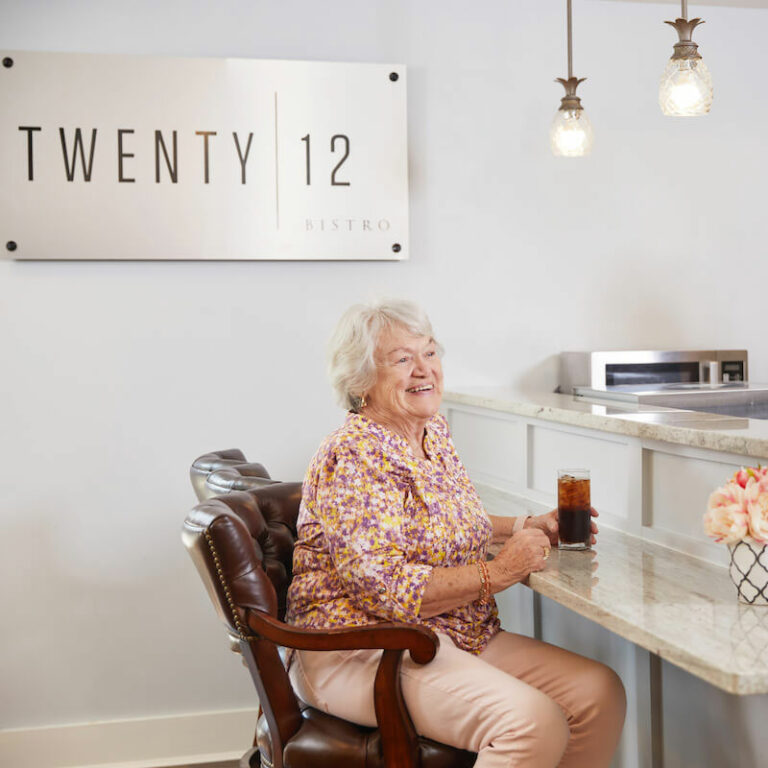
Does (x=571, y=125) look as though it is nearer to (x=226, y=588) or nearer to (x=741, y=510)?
(x=741, y=510)

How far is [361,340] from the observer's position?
1.98 metres

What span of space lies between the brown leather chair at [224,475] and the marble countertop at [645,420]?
2.35ft

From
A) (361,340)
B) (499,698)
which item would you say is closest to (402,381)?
(361,340)

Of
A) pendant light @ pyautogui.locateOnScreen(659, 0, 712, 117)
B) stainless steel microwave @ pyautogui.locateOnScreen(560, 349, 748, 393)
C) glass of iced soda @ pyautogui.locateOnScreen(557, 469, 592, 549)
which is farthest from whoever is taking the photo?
stainless steel microwave @ pyautogui.locateOnScreen(560, 349, 748, 393)

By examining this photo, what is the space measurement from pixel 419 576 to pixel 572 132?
1331 mm

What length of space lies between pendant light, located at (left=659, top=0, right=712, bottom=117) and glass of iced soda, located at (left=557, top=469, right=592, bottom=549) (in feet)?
2.80

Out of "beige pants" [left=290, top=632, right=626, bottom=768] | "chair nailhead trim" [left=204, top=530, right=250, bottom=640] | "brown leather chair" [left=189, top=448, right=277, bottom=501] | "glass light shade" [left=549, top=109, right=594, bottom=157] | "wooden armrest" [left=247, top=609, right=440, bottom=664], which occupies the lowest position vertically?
"beige pants" [left=290, top=632, right=626, bottom=768]

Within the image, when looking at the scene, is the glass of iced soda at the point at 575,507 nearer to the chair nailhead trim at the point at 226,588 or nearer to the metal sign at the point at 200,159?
the chair nailhead trim at the point at 226,588

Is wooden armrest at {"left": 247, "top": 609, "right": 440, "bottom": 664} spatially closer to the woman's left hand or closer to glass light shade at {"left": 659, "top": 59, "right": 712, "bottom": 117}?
the woman's left hand

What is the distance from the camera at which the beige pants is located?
1.64 m

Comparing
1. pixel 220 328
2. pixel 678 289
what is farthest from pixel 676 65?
pixel 220 328

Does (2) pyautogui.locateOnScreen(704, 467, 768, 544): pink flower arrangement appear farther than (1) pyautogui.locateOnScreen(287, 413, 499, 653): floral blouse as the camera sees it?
No

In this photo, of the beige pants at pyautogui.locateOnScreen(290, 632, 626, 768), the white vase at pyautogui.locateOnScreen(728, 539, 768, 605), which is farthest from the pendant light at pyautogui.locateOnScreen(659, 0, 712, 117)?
the beige pants at pyautogui.locateOnScreen(290, 632, 626, 768)

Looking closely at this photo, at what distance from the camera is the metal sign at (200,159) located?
9.46ft
